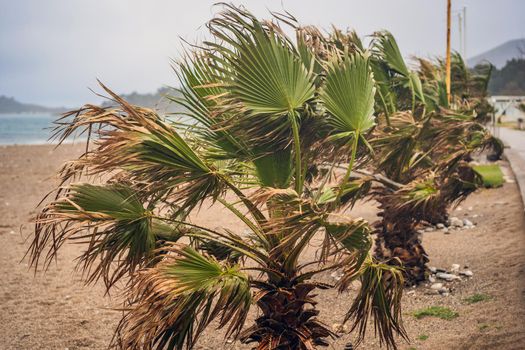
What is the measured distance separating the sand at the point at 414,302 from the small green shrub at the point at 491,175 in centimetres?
262

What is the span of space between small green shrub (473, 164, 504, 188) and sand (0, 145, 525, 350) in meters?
2.62

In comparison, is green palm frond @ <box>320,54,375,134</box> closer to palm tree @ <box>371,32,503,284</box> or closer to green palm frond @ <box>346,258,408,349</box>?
green palm frond @ <box>346,258,408,349</box>

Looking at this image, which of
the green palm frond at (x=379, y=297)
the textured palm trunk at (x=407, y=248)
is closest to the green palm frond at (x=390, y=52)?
the textured palm trunk at (x=407, y=248)

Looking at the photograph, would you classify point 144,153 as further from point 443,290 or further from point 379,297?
point 443,290

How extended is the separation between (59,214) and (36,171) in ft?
64.0

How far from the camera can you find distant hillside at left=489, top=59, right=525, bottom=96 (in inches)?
2399

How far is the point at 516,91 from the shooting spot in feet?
195

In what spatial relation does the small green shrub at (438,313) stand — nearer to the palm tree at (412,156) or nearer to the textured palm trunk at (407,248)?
the palm tree at (412,156)

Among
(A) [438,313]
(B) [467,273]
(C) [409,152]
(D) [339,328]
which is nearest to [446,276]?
(B) [467,273]

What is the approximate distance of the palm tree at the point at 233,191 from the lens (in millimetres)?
3441

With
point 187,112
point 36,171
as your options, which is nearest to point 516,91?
point 36,171

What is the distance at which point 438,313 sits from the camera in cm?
621

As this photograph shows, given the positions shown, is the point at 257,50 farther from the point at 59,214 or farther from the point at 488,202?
the point at 488,202

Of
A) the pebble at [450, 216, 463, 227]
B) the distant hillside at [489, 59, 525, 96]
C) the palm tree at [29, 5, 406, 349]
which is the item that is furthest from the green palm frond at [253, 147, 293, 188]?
the distant hillside at [489, 59, 525, 96]
